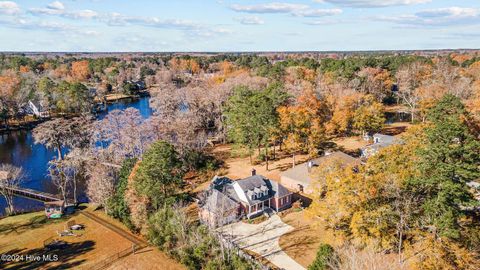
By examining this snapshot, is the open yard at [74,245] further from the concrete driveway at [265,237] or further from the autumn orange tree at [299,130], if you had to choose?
the autumn orange tree at [299,130]

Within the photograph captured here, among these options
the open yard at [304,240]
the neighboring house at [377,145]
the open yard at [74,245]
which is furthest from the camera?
the neighboring house at [377,145]

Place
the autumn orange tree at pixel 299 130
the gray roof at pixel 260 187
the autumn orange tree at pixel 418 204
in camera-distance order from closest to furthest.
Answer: the autumn orange tree at pixel 418 204 < the gray roof at pixel 260 187 < the autumn orange tree at pixel 299 130

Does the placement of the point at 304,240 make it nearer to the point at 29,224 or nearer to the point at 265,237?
the point at 265,237

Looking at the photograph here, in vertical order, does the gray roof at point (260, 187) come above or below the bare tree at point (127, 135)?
below

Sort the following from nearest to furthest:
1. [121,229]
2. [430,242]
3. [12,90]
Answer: [430,242], [121,229], [12,90]

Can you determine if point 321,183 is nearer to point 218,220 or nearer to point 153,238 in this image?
point 218,220

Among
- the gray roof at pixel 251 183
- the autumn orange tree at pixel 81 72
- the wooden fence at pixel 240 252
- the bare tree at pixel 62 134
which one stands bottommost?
the wooden fence at pixel 240 252

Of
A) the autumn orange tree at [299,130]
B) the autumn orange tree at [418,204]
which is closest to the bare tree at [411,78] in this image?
the autumn orange tree at [299,130]

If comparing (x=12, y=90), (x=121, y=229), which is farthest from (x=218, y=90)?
(x=12, y=90)
